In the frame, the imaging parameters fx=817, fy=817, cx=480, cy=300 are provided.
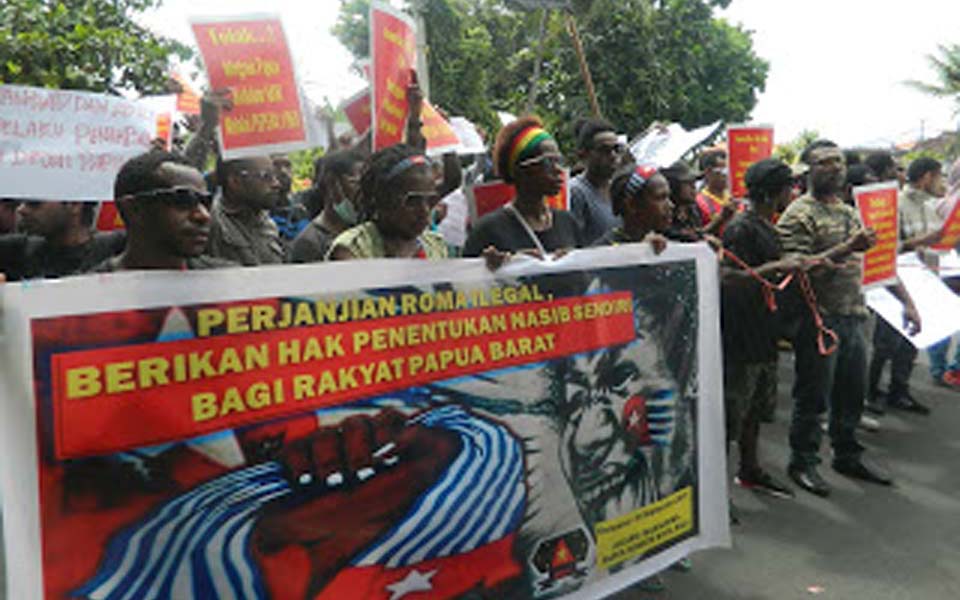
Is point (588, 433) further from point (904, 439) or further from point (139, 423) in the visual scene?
point (904, 439)

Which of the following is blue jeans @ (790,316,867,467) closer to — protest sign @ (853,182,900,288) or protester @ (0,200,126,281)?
protest sign @ (853,182,900,288)

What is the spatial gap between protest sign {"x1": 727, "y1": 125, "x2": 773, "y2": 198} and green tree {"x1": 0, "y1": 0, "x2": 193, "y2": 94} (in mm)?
3972

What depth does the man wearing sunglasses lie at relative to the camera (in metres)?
3.25

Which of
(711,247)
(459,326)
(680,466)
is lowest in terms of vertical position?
(680,466)

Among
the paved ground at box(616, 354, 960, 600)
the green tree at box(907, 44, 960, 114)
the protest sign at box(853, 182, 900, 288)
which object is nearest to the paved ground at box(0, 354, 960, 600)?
the paved ground at box(616, 354, 960, 600)

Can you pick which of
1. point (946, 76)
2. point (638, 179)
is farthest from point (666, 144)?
point (946, 76)

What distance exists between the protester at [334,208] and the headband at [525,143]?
0.66 metres

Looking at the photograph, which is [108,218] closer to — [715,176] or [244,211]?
[244,211]

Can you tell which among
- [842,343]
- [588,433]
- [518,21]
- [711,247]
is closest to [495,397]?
[588,433]

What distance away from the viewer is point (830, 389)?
14.8 feet

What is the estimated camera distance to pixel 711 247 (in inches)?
129

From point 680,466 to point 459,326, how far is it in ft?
3.76

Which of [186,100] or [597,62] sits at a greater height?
[597,62]

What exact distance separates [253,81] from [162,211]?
3.95ft
